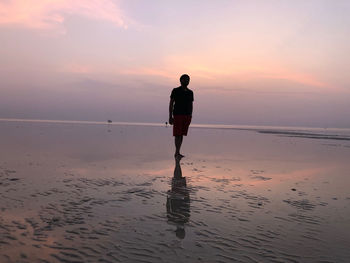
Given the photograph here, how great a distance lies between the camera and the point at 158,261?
206 centimetres

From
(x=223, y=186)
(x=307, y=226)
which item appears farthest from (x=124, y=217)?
Result: (x=223, y=186)

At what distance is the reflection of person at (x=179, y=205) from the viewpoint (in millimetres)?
2864

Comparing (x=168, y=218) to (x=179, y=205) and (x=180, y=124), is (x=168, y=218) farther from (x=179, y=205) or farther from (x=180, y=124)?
(x=180, y=124)

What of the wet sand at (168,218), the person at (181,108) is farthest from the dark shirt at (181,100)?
the wet sand at (168,218)

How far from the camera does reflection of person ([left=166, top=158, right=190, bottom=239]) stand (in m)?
2.86

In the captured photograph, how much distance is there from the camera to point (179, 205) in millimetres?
3590

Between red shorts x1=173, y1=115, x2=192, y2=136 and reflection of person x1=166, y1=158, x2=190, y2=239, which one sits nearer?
reflection of person x1=166, y1=158, x2=190, y2=239

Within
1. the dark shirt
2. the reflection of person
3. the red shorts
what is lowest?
the reflection of person

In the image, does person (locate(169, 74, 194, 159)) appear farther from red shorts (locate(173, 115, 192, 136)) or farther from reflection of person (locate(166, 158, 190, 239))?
reflection of person (locate(166, 158, 190, 239))

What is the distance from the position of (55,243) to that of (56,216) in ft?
2.41

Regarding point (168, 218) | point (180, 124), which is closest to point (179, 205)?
point (168, 218)

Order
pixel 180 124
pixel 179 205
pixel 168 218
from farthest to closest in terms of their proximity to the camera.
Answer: pixel 180 124 → pixel 179 205 → pixel 168 218

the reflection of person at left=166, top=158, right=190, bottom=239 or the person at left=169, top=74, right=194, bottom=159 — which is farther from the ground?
the person at left=169, top=74, right=194, bottom=159

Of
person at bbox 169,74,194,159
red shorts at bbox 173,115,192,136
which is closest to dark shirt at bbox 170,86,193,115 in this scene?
person at bbox 169,74,194,159
